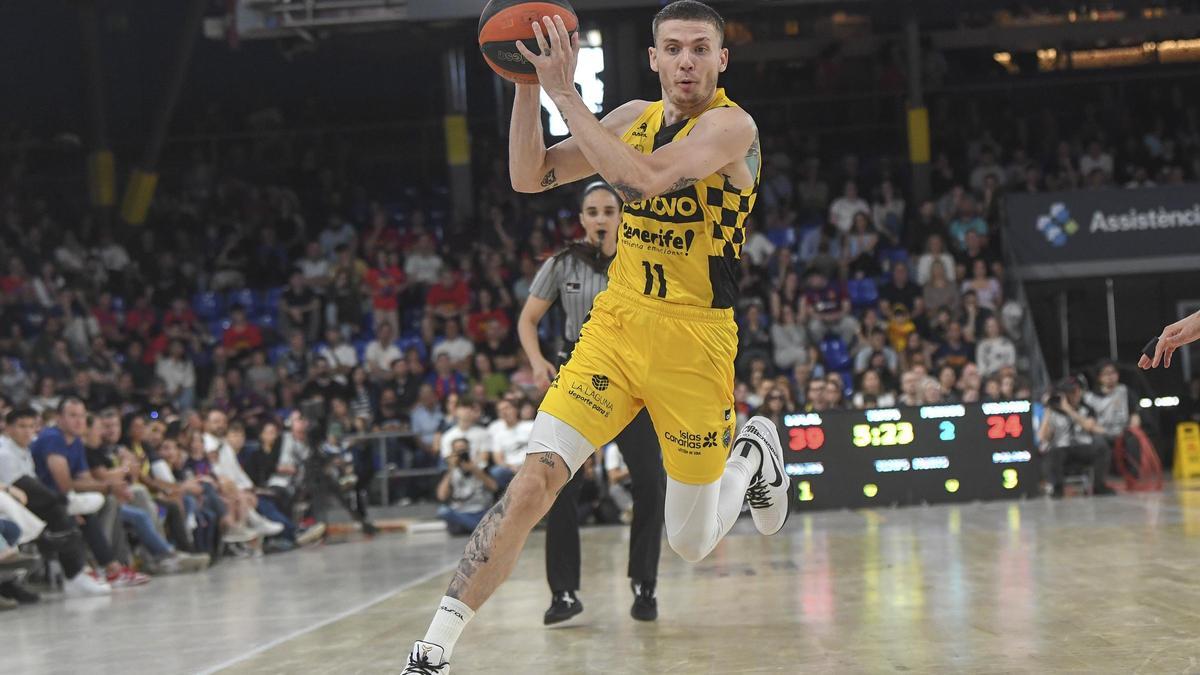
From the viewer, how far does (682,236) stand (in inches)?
189

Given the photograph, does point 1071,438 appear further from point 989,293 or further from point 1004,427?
point 989,293

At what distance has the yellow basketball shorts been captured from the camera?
4742 millimetres

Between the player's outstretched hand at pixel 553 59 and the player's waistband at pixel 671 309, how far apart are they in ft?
2.74

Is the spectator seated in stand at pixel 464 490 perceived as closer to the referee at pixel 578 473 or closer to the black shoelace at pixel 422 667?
the referee at pixel 578 473

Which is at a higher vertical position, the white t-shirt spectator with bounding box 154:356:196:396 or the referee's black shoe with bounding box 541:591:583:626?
the white t-shirt spectator with bounding box 154:356:196:396

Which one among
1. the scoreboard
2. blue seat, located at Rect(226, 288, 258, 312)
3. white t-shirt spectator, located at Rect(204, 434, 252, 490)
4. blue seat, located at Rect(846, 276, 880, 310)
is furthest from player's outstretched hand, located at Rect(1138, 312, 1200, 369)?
blue seat, located at Rect(226, 288, 258, 312)

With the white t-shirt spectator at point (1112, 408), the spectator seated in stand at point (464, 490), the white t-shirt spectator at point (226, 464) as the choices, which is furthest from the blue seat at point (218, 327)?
the white t-shirt spectator at point (1112, 408)

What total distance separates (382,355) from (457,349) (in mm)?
1038

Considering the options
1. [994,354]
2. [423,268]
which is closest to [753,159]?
[994,354]

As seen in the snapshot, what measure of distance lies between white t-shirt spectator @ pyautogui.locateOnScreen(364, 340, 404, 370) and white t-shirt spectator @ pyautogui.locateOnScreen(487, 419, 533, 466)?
4.08 metres

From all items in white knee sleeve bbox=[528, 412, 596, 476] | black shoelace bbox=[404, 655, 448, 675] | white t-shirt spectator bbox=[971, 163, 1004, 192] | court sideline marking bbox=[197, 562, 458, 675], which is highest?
white t-shirt spectator bbox=[971, 163, 1004, 192]

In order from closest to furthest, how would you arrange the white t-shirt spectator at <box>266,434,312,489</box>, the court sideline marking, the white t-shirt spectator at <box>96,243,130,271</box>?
the court sideline marking, the white t-shirt spectator at <box>266,434,312,489</box>, the white t-shirt spectator at <box>96,243,130,271</box>

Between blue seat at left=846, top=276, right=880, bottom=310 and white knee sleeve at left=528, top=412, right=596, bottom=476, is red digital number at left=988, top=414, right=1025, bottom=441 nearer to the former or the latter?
blue seat at left=846, top=276, right=880, bottom=310

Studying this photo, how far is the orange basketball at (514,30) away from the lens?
441 cm
